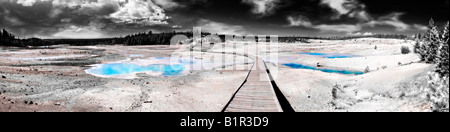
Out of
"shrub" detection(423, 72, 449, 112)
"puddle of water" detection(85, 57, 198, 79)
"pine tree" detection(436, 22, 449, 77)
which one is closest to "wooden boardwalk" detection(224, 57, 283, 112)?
"shrub" detection(423, 72, 449, 112)

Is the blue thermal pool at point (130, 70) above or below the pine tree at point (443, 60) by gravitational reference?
below

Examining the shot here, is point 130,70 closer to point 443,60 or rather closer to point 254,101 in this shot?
point 254,101

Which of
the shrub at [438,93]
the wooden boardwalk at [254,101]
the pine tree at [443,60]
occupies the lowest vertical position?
the wooden boardwalk at [254,101]

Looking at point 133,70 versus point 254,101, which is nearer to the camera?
point 254,101

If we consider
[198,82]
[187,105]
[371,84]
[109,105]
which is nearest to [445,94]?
[371,84]

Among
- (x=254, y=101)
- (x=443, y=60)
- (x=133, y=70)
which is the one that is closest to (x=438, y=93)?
(x=443, y=60)

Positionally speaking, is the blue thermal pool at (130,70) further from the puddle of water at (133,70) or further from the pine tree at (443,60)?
the pine tree at (443,60)

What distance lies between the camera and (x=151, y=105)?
11.0 m

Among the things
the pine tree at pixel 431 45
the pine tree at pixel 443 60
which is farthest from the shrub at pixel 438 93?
the pine tree at pixel 431 45

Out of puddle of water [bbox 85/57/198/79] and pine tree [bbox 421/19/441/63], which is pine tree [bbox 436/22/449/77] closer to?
pine tree [bbox 421/19/441/63]

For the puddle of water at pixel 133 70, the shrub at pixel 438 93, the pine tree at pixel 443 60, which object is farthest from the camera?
the puddle of water at pixel 133 70

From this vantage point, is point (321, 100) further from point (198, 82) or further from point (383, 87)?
point (198, 82)

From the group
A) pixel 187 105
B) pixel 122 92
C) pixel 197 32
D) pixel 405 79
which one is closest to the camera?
pixel 405 79
